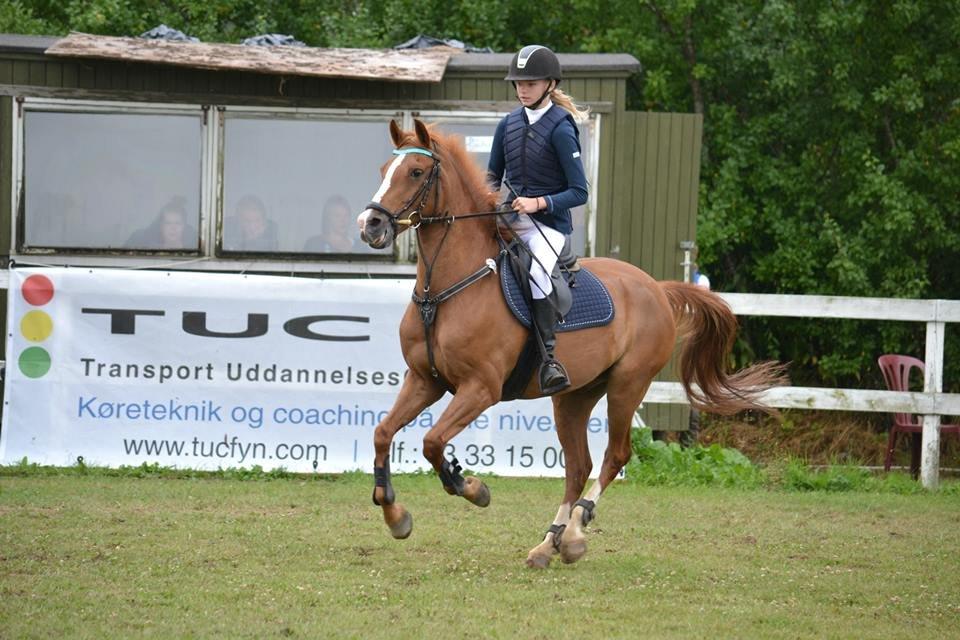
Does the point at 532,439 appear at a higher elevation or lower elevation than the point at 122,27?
lower

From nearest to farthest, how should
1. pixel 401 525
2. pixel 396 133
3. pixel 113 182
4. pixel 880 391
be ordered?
pixel 401 525 → pixel 396 133 → pixel 880 391 → pixel 113 182

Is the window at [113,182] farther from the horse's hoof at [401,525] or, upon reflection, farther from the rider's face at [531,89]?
the horse's hoof at [401,525]

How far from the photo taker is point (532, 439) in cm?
1068

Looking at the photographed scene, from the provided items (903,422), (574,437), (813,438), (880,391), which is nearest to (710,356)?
(574,437)

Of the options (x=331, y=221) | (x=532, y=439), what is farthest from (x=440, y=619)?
(x=331, y=221)

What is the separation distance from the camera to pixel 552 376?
23.6ft

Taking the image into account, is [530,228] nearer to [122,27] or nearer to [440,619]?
[440,619]

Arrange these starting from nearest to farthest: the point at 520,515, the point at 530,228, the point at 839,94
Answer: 1. the point at 530,228
2. the point at 520,515
3. the point at 839,94

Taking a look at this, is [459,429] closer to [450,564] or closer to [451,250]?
[450,564]

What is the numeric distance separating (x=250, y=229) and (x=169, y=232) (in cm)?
A: 79

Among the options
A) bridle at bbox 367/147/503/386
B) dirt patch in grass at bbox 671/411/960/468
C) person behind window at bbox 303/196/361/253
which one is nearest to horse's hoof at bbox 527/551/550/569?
bridle at bbox 367/147/503/386

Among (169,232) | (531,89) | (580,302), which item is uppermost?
(531,89)

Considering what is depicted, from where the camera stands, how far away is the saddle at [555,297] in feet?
23.7

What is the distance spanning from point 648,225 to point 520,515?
4.58 m
